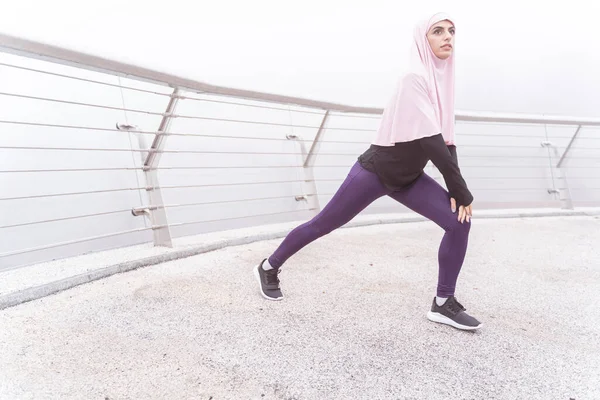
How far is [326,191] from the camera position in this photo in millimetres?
4223

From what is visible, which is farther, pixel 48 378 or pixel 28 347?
pixel 28 347

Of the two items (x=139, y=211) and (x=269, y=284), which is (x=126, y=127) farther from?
(x=269, y=284)

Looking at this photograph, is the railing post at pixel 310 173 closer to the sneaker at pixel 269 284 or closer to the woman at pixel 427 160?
the sneaker at pixel 269 284

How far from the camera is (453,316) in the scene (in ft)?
6.04

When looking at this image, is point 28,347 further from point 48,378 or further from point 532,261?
point 532,261

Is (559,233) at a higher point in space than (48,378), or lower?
lower

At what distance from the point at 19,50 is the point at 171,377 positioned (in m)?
1.55

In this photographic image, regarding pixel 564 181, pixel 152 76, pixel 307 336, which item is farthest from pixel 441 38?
pixel 564 181

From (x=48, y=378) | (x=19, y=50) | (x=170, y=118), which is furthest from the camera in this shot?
(x=170, y=118)

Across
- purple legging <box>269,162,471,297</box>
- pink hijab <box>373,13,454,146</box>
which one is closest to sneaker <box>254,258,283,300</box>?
purple legging <box>269,162,471,297</box>

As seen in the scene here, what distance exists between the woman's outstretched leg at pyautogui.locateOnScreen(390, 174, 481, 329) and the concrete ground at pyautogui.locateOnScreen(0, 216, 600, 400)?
7 centimetres

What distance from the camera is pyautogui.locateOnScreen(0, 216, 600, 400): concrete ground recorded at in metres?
1.36

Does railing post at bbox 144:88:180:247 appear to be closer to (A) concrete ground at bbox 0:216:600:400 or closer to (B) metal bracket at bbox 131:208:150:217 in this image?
(B) metal bracket at bbox 131:208:150:217

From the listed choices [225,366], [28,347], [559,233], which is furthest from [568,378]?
[559,233]
